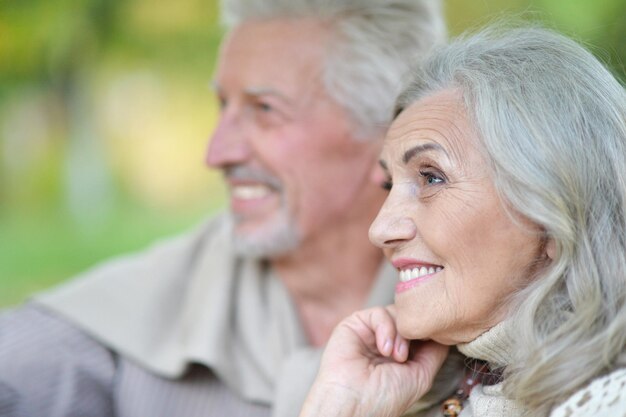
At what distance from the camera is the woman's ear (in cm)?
201

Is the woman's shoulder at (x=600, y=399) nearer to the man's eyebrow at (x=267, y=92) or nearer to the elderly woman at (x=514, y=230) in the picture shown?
the elderly woman at (x=514, y=230)

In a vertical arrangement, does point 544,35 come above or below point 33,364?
above

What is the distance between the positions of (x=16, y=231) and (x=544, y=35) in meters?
10.1

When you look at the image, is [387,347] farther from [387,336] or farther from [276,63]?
[276,63]

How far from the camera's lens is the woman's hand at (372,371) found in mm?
2234

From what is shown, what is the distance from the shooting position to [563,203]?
195cm

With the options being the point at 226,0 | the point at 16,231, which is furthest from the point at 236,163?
the point at 16,231

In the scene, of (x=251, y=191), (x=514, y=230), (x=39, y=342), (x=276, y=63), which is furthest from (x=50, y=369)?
(x=514, y=230)

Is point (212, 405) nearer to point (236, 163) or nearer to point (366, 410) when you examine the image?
point (236, 163)

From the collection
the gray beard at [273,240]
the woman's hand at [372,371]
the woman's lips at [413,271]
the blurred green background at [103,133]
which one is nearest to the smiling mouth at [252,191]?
the gray beard at [273,240]

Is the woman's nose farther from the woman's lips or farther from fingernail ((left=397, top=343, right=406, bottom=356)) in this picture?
fingernail ((left=397, top=343, right=406, bottom=356))

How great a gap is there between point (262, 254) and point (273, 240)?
0.06 metres

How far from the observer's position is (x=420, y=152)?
2143mm

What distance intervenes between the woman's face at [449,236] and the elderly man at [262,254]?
1.04m
